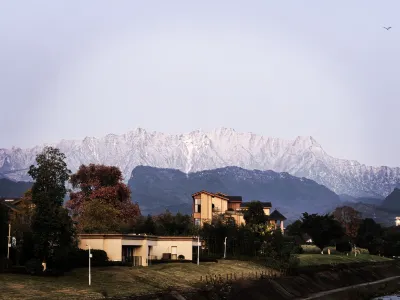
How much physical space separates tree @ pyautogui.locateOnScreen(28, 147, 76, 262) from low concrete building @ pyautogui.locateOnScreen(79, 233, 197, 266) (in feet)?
44.8

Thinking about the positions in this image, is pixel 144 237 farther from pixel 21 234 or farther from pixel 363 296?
pixel 363 296

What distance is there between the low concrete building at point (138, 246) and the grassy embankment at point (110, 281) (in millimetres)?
3528

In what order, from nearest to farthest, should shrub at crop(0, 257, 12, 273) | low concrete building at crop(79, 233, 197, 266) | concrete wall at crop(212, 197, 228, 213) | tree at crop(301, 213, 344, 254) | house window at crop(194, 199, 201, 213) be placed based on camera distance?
shrub at crop(0, 257, 12, 273)
low concrete building at crop(79, 233, 197, 266)
concrete wall at crop(212, 197, 228, 213)
house window at crop(194, 199, 201, 213)
tree at crop(301, 213, 344, 254)

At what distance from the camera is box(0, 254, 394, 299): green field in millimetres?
64062

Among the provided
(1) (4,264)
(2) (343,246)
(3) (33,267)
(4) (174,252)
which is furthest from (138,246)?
(2) (343,246)

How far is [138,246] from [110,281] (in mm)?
20937

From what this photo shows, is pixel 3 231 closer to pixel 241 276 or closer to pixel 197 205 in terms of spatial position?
pixel 241 276

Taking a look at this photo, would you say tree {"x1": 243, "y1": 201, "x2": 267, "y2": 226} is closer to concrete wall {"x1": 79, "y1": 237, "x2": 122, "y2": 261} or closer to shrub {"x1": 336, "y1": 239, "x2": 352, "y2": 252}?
shrub {"x1": 336, "y1": 239, "x2": 352, "y2": 252}

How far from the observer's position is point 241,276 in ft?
331

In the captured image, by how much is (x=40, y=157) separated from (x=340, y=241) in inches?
4658

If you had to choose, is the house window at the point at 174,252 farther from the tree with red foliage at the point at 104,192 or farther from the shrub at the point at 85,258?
the shrub at the point at 85,258

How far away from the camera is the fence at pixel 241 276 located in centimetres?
9079

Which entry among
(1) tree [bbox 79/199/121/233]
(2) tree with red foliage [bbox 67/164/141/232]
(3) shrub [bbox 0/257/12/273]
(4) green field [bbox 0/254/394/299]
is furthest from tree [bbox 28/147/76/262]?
(2) tree with red foliage [bbox 67/164/141/232]

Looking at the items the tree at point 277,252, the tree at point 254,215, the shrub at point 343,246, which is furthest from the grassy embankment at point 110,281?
the shrub at point 343,246
